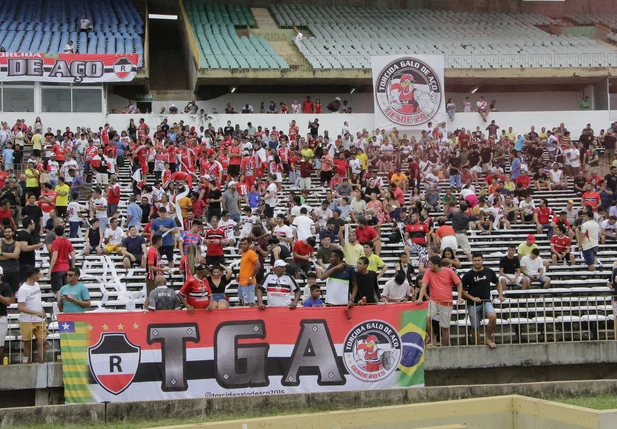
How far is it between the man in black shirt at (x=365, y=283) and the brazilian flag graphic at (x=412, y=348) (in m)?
1.00

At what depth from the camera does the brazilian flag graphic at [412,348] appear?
13299mm

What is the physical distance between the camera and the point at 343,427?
956cm

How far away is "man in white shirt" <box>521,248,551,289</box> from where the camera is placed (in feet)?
54.5

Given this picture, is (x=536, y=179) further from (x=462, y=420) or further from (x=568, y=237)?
(x=462, y=420)

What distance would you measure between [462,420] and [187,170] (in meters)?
15.0

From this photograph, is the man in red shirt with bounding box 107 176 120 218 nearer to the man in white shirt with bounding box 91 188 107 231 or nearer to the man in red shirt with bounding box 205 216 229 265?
the man in white shirt with bounding box 91 188 107 231

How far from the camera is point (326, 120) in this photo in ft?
107

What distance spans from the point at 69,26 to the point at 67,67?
318 inches

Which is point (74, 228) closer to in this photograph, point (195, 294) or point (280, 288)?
point (280, 288)

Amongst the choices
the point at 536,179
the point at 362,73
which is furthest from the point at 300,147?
the point at 362,73

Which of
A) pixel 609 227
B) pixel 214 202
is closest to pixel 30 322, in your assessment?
pixel 214 202

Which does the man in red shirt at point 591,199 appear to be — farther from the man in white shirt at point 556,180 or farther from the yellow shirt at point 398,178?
the yellow shirt at point 398,178

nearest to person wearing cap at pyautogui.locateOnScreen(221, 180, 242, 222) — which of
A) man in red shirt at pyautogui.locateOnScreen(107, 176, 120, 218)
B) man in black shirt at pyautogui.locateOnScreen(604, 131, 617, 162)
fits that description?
man in red shirt at pyautogui.locateOnScreen(107, 176, 120, 218)

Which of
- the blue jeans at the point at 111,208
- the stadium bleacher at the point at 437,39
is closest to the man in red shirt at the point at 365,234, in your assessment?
the blue jeans at the point at 111,208
